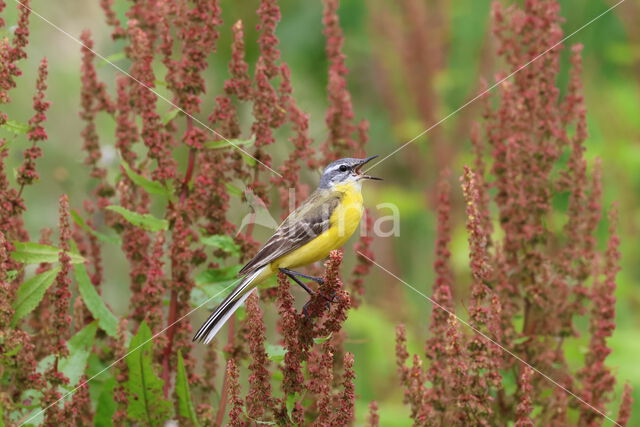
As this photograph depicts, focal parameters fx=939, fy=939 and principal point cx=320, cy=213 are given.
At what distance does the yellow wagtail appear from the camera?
4570 mm

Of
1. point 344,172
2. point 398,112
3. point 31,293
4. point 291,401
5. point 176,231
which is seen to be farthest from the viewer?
point 398,112

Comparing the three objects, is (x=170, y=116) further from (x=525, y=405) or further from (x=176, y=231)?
(x=525, y=405)

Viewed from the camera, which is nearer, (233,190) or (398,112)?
(233,190)

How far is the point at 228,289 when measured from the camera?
4.75 metres

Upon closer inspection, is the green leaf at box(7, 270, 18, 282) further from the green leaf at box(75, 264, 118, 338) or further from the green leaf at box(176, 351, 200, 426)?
the green leaf at box(176, 351, 200, 426)

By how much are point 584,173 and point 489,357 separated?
1460 millimetres

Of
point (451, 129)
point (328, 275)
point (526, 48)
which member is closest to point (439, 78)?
point (451, 129)

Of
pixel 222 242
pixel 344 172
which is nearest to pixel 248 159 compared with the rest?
pixel 222 242

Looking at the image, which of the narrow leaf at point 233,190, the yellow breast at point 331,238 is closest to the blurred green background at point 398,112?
the yellow breast at point 331,238

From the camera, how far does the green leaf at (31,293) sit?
429cm

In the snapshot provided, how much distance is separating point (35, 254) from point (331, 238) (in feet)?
4.96

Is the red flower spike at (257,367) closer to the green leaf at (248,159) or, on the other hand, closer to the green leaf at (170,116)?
the green leaf at (248,159)

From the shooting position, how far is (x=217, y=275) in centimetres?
491

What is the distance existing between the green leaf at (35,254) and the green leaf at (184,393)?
2.26ft
